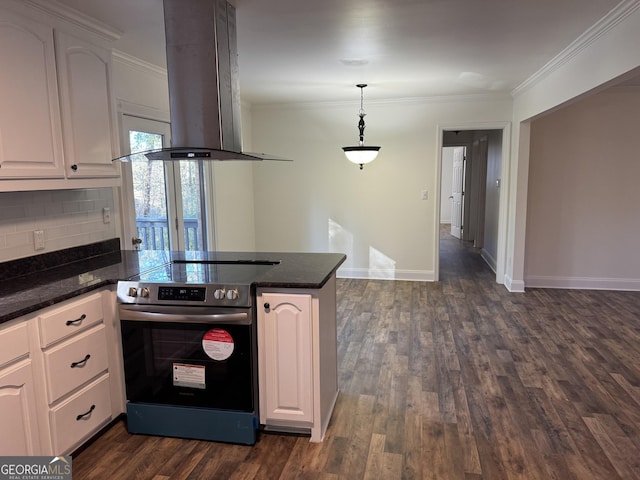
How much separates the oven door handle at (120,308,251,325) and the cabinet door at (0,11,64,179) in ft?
2.89

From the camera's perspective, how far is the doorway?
22.3ft

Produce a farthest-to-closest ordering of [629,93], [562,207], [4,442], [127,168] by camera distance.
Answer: [562,207] → [629,93] → [127,168] → [4,442]

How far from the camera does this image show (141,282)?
94.5 inches

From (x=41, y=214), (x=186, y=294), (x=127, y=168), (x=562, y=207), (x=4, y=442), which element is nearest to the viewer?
(x=4, y=442)

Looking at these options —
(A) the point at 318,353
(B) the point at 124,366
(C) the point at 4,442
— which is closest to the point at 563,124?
(A) the point at 318,353

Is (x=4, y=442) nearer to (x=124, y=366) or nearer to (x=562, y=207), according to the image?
(x=124, y=366)

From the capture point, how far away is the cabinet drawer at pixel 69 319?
2.05m

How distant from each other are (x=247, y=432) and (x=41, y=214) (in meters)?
1.83

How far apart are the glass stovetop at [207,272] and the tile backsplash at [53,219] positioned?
0.73 m

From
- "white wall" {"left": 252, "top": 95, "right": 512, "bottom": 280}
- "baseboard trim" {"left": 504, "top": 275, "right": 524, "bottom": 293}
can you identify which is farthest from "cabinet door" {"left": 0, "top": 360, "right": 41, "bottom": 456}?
"baseboard trim" {"left": 504, "top": 275, "right": 524, "bottom": 293}

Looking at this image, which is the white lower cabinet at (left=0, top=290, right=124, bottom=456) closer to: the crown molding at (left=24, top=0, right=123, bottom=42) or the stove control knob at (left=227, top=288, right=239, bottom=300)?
the stove control knob at (left=227, top=288, right=239, bottom=300)

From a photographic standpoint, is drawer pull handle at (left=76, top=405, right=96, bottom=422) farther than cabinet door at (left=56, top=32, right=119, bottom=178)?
No

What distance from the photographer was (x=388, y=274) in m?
6.16

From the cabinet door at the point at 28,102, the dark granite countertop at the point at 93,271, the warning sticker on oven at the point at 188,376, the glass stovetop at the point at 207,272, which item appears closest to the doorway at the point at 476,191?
the dark granite countertop at the point at 93,271
